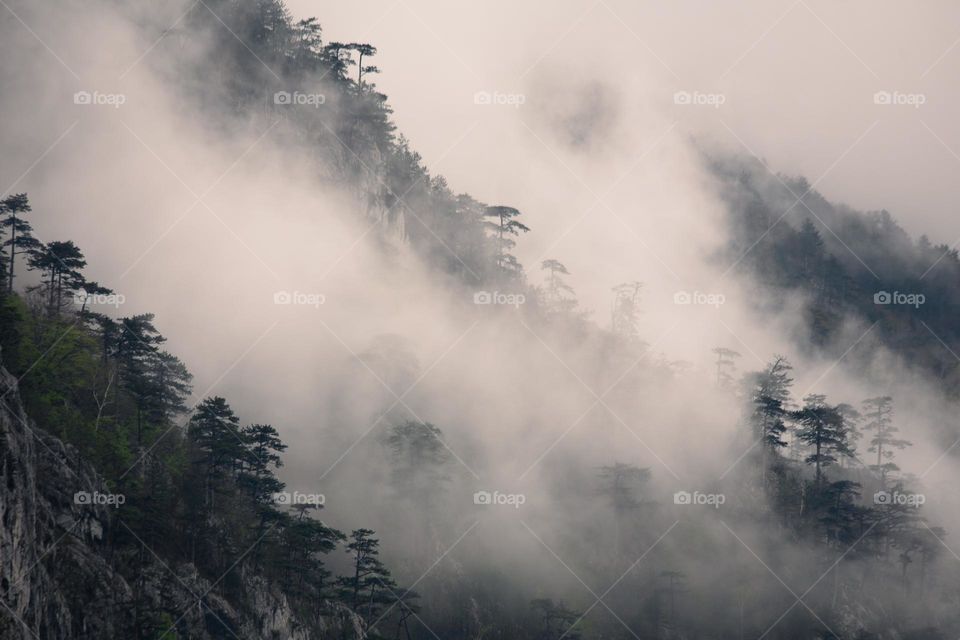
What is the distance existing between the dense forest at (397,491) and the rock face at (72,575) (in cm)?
19

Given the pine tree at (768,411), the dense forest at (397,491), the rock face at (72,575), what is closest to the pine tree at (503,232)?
the dense forest at (397,491)

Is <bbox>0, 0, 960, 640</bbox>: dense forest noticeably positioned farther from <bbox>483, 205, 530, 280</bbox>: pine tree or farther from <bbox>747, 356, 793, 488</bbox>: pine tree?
<bbox>483, 205, 530, 280</bbox>: pine tree

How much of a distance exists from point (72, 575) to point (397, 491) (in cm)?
4169

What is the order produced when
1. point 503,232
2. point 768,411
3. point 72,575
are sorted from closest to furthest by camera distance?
point 72,575
point 768,411
point 503,232

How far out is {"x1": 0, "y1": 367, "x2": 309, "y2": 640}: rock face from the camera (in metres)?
40.9

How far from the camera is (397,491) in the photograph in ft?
296

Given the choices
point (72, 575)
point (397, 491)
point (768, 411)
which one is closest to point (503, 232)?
point (768, 411)

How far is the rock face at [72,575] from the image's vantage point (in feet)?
134

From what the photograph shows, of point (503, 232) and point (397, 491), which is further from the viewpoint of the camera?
point (503, 232)

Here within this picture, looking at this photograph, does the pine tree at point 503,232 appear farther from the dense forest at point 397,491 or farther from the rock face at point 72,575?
the rock face at point 72,575

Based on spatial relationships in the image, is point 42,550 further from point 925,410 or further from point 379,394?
point 925,410

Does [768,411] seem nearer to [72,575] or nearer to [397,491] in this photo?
[397,491]

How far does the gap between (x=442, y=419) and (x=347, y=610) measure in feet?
117

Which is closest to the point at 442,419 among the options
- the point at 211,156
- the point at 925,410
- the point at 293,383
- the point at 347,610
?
the point at 293,383
